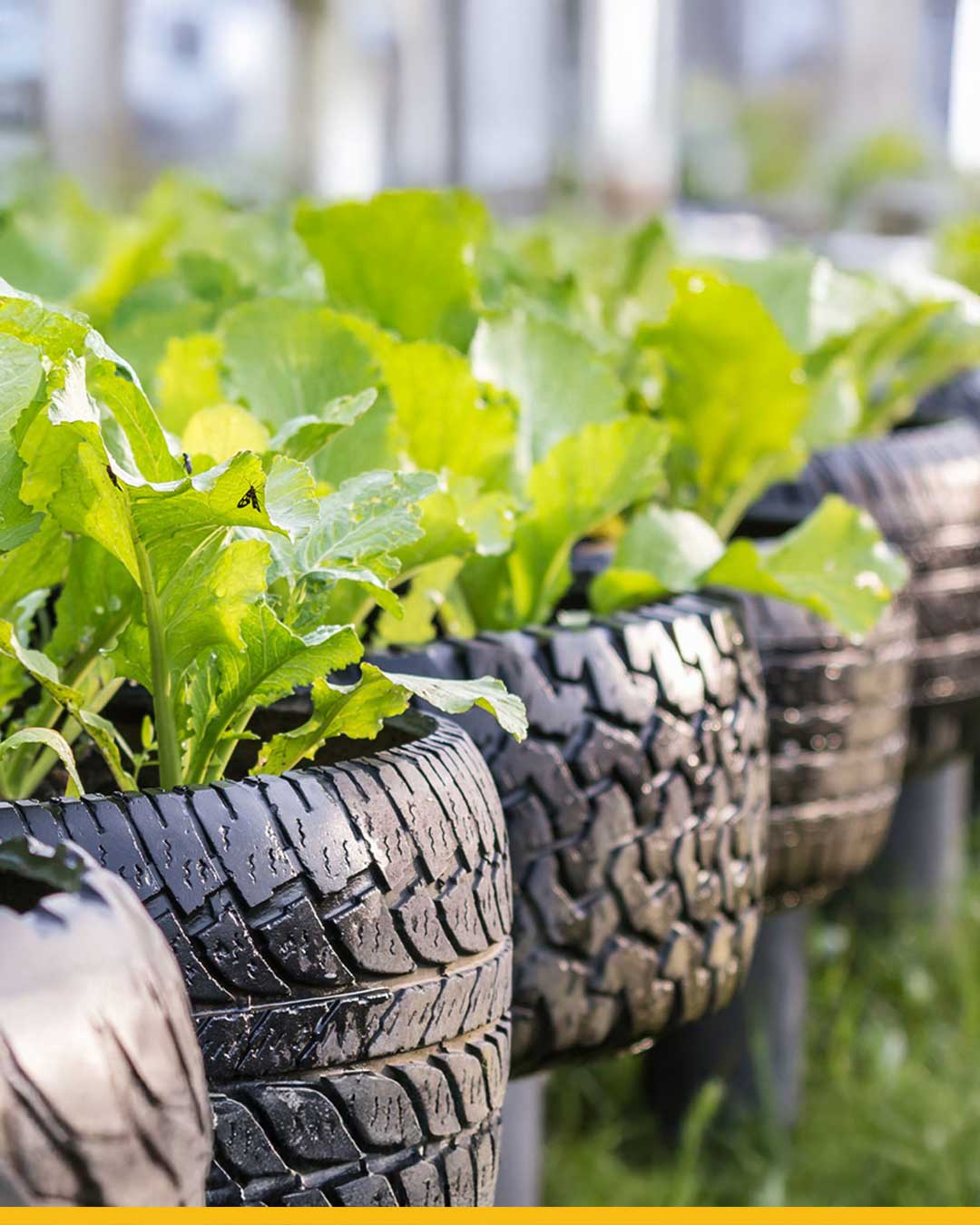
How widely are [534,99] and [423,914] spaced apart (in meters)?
9.37

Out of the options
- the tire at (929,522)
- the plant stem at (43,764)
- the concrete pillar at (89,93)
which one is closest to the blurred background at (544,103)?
the concrete pillar at (89,93)

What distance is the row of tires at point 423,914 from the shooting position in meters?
0.44

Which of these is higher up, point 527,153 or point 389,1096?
point 389,1096

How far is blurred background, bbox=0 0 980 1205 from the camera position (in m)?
6.74

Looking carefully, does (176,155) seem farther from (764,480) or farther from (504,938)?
(504,938)

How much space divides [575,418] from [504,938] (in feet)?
1.28

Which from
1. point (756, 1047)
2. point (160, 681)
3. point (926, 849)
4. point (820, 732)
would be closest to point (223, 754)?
point (160, 681)

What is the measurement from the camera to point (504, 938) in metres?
0.68

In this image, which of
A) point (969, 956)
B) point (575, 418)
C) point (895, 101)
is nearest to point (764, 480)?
point (575, 418)

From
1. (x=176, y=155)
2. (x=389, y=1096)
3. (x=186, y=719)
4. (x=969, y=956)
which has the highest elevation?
(x=186, y=719)

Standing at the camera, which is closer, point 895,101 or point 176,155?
point 176,155

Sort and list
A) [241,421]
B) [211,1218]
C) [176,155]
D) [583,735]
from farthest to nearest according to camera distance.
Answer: [176,155] < [583,735] < [241,421] < [211,1218]

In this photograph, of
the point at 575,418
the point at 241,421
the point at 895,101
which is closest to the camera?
the point at 241,421

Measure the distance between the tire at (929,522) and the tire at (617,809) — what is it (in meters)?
0.48
